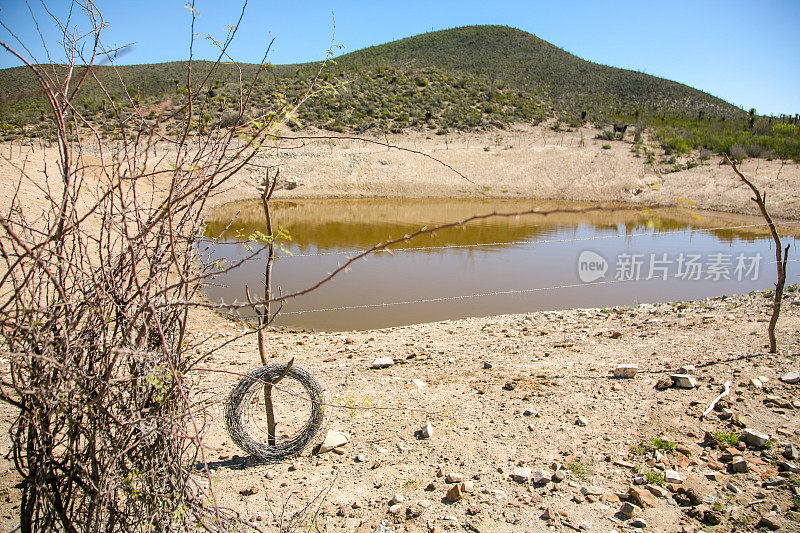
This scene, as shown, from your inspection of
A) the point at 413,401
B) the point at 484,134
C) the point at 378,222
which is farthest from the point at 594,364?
the point at 484,134

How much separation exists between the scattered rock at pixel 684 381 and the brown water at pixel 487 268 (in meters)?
1.69

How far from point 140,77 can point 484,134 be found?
124 ft

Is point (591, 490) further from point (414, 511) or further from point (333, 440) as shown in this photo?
point (333, 440)

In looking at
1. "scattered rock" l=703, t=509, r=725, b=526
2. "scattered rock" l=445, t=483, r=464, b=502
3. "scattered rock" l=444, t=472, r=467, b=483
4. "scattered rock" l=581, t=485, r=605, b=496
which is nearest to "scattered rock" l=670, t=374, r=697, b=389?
"scattered rock" l=703, t=509, r=725, b=526

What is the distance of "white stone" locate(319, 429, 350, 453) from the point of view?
3871mm

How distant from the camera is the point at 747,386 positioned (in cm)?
448

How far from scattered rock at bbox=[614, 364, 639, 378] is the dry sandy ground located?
0.27 ft

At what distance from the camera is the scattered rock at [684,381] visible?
4.49 m

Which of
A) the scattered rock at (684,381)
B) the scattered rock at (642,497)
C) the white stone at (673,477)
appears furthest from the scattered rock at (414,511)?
the scattered rock at (684,381)

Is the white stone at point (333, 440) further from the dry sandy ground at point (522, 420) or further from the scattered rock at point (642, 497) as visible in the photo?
the scattered rock at point (642, 497)

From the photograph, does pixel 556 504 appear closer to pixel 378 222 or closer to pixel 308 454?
pixel 308 454

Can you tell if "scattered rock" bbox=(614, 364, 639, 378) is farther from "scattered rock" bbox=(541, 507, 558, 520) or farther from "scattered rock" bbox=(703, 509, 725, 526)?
"scattered rock" bbox=(541, 507, 558, 520)

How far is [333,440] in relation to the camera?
3934 millimetres

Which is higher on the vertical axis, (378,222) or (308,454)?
(378,222)
